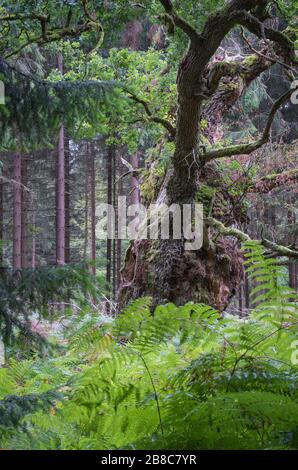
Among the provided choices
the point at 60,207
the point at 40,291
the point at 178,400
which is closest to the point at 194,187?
the point at 40,291

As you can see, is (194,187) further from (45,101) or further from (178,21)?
(45,101)

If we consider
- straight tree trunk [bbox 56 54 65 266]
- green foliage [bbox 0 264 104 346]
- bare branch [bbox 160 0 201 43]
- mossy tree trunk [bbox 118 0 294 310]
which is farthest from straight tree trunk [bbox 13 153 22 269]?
green foliage [bbox 0 264 104 346]

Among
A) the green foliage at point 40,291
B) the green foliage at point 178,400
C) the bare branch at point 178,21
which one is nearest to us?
the green foliage at point 178,400

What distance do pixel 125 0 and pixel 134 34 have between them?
10.2 meters

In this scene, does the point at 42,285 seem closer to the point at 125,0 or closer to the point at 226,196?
the point at 125,0

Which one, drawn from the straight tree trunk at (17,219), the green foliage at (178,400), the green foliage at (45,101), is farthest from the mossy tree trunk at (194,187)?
the straight tree trunk at (17,219)

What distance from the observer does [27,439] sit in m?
2.22

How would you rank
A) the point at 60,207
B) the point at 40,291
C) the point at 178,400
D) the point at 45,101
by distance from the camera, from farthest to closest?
1. the point at 60,207
2. the point at 45,101
3. the point at 40,291
4. the point at 178,400

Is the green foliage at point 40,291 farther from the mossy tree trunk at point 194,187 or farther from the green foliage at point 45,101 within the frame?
the mossy tree trunk at point 194,187

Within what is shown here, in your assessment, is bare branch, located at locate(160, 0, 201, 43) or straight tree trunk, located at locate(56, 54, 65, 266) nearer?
bare branch, located at locate(160, 0, 201, 43)

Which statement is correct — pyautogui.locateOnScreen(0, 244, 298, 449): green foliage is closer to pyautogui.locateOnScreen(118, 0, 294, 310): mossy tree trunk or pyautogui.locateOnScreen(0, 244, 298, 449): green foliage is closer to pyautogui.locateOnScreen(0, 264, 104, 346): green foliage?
pyautogui.locateOnScreen(0, 264, 104, 346): green foliage

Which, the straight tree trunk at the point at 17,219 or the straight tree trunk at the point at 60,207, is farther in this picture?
the straight tree trunk at the point at 60,207

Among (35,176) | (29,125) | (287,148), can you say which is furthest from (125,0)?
(35,176)

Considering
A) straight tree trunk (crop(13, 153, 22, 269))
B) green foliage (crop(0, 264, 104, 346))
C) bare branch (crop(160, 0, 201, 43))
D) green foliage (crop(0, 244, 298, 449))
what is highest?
bare branch (crop(160, 0, 201, 43))
